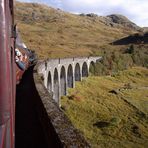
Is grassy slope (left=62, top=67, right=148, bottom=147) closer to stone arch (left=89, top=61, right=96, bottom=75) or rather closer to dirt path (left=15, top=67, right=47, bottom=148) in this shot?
stone arch (left=89, top=61, right=96, bottom=75)

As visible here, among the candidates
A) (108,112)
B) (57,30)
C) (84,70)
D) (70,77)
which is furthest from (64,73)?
(57,30)

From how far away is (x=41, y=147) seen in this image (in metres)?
8.09

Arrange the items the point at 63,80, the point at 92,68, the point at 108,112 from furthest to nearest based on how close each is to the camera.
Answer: the point at 92,68 → the point at 63,80 → the point at 108,112

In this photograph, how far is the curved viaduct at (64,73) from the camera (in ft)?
134

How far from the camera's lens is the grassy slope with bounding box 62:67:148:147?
37.9 metres

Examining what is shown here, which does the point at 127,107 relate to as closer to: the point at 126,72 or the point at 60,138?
the point at 126,72

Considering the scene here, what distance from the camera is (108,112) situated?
48281 millimetres

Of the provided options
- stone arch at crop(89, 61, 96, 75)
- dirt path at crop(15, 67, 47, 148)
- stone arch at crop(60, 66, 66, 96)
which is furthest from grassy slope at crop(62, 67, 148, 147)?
dirt path at crop(15, 67, 47, 148)

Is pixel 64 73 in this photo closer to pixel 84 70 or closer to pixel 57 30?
pixel 84 70

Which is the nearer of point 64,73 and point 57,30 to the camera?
point 64,73

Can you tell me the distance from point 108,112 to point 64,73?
31.4 ft

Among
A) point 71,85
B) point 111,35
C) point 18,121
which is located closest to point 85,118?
point 71,85

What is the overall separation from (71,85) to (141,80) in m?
24.5

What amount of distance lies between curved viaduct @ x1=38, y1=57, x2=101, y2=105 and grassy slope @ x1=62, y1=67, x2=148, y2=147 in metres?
1.65
